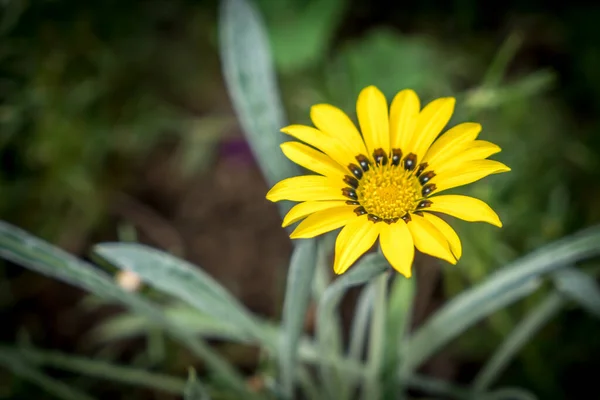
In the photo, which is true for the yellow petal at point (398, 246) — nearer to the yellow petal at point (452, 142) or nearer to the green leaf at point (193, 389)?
the yellow petal at point (452, 142)

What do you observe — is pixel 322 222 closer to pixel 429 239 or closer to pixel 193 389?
pixel 429 239

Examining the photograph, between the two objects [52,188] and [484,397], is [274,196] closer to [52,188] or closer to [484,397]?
[484,397]

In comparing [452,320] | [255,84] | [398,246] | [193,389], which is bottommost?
[193,389]

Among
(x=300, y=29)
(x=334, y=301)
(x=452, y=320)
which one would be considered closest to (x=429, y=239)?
(x=334, y=301)

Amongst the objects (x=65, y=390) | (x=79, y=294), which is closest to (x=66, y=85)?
(x=79, y=294)

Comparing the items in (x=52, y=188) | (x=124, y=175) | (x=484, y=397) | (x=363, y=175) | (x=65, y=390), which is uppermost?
(x=124, y=175)

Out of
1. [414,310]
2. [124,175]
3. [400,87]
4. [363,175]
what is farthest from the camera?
[124,175]

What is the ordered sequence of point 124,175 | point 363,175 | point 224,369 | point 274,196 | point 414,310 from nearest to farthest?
point 274,196 → point 363,175 → point 224,369 → point 414,310 → point 124,175

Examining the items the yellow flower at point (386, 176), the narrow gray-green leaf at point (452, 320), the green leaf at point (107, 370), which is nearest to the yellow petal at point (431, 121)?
the yellow flower at point (386, 176)
